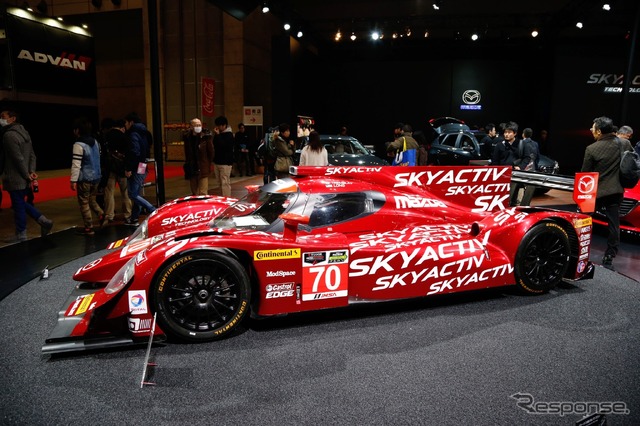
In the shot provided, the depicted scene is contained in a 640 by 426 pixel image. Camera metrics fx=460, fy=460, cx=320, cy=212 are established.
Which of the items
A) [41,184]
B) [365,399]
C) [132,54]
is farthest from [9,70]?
[365,399]

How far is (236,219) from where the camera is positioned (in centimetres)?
402

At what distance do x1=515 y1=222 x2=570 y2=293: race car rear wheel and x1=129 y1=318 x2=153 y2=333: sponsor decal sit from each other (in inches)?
120

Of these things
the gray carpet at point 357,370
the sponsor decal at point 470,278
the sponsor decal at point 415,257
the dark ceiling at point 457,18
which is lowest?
the gray carpet at point 357,370

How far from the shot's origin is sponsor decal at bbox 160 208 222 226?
15.7 feet

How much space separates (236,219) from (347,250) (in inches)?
43.8

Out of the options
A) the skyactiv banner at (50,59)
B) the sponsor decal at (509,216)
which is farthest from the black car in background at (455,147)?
the skyactiv banner at (50,59)

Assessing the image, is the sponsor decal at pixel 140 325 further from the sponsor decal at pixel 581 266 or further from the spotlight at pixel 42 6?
the spotlight at pixel 42 6

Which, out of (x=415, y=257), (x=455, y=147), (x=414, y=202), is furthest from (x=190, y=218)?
(x=455, y=147)

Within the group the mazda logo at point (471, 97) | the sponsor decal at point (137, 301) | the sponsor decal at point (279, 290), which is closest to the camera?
the sponsor decal at point (137, 301)

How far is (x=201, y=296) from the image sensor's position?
3223 mm

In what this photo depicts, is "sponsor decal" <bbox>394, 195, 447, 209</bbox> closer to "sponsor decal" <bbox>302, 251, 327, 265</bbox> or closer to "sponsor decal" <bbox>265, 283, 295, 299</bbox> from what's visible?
"sponsor decal" <bbox>302, 251, 327, 265</bbox>

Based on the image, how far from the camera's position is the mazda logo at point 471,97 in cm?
1853

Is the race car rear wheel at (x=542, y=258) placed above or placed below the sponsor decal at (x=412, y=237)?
below

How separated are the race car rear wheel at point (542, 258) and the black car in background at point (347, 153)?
6699 millimetres
